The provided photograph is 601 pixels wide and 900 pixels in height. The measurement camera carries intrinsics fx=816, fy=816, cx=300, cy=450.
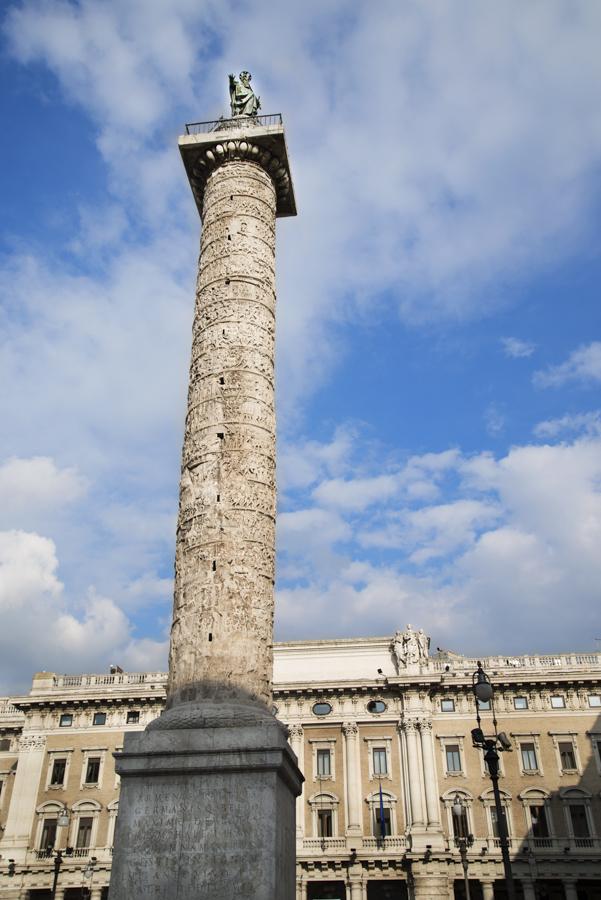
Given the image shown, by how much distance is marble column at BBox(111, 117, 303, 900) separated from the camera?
10.2m

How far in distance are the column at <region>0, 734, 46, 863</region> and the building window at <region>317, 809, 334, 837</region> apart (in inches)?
476

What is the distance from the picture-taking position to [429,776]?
3300 cm

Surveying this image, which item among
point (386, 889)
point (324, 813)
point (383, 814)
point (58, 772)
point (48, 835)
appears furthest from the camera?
point (58, 772)

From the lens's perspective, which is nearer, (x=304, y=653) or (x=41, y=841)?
(x=41, y=841)

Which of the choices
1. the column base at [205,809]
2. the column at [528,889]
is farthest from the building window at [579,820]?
the column base at [205,809]

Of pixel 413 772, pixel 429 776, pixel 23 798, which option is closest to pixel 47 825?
pixel 23 798

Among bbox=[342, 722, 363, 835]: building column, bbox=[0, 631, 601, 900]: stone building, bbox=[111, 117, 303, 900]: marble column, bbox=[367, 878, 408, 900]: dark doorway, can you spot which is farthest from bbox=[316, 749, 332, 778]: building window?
bbox=[111, 117, 303, 900]: marble column

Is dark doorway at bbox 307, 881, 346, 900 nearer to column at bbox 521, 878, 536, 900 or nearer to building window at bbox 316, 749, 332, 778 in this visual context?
building window at bbox 316, 749, 332, 778

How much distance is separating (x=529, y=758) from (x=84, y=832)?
18.7 m

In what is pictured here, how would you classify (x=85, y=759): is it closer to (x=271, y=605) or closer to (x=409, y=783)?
(x=409, y=783)

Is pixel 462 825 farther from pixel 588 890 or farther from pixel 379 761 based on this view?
pixel 588 890

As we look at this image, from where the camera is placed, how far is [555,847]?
31578mm

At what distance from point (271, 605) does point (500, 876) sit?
2462 centimetres

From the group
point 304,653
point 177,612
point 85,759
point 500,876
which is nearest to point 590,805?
point 500,876
